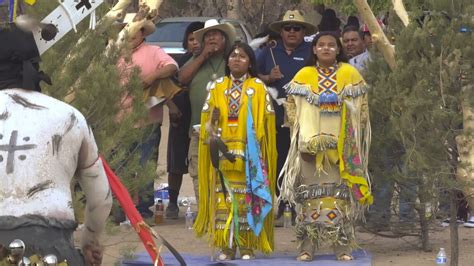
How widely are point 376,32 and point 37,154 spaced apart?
4114 mm

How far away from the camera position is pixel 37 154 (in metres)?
4.39

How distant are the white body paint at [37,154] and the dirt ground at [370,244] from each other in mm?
4199

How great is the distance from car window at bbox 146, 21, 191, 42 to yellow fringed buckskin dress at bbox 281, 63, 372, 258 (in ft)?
37.8

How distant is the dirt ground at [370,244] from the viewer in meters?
9.34

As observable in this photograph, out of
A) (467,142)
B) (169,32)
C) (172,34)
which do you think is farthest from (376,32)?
(169,32)

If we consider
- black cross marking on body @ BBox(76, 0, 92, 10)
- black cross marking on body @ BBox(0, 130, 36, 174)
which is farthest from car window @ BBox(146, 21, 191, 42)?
black cross marking on body @ BBox(0, 130, 36, 174)

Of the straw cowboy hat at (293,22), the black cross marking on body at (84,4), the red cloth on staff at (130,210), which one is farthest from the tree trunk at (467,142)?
the straw cowboy hat at (293,22)

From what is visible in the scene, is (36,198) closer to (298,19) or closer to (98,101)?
(98,101)

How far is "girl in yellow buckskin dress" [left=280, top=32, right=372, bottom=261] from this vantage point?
29.9 feet

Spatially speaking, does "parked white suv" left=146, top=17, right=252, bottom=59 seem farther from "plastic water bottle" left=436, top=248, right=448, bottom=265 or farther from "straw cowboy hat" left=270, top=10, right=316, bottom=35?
"plastic water bottle" left=436, top=248, right=448, bottom=265

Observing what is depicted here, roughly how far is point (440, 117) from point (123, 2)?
2.07 m

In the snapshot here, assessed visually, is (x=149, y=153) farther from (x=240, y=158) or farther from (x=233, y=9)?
(x=233, y=9)

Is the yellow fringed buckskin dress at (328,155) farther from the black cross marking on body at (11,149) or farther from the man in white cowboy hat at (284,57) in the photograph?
the black cross marking on body at (11,149)

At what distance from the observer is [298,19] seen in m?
11.1
